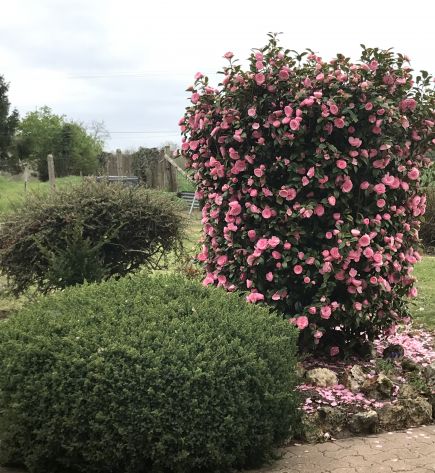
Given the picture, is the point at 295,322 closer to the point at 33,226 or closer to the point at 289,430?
the point at 289,430

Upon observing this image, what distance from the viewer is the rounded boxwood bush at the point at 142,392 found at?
285 centimetres

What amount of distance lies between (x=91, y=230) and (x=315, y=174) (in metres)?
2.91

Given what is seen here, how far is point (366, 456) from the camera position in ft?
10.8

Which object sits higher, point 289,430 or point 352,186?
point 352,186

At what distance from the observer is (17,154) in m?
44.8

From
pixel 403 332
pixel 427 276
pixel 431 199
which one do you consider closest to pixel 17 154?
pixel 431 199

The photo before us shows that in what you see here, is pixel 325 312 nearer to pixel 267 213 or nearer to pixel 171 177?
pixel 267 213

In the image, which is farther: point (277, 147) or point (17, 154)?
point (17, 154)

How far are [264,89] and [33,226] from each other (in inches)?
119

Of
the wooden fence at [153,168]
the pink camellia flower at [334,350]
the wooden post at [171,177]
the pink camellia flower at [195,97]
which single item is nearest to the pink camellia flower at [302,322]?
the pink camellia flower at [334,350]

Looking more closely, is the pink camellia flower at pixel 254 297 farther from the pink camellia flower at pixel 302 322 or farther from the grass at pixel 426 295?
the grass at pixel 426 295

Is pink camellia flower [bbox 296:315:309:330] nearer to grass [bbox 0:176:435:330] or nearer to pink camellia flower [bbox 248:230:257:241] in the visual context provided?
pink camellia flower [bbox 248:230:257:241]

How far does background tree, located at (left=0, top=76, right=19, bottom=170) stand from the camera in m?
42.7

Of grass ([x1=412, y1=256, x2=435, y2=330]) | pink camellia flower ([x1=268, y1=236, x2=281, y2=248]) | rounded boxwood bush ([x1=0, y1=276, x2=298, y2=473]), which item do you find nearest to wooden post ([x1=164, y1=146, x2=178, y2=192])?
grass ([x1=412, y1=256, x2=435, y2=330])
